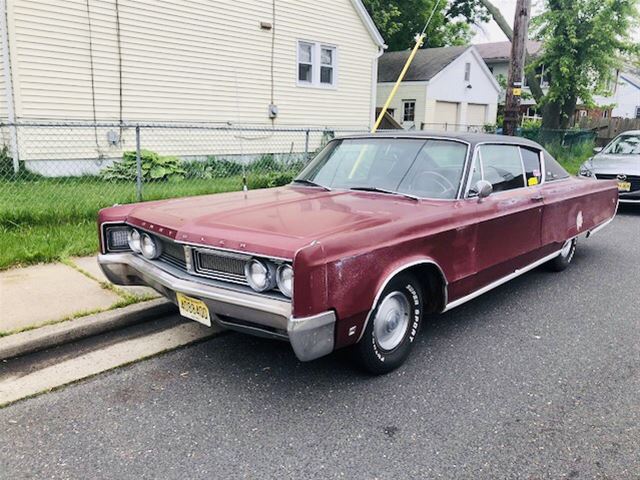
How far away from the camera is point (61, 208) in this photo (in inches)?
275

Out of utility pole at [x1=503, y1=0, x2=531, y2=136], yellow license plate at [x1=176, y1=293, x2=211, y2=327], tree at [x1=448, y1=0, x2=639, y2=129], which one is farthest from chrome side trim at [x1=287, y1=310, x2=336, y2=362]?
tree at [x1=448, y1=0, x2=639, y2=129]

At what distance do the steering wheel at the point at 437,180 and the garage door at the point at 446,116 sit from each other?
22.1 m

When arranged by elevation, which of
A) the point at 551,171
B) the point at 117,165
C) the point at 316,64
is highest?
the point at 316,64

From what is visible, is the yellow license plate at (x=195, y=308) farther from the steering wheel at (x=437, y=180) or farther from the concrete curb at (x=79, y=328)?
the steering wheel at (x=437, y=180)

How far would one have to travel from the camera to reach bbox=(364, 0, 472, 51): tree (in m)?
27.8

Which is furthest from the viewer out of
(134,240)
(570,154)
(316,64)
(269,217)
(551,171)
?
(570,154)

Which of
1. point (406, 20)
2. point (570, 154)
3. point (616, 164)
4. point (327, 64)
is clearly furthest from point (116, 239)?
point (406, 20)

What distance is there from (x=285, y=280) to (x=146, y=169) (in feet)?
29.9

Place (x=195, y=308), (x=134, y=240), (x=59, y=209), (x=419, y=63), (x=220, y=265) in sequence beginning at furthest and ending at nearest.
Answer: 1. (x=419, y=63)
2. (x=59, y=209)
3. (x=134, y=240)
4. (x=195, y=308)
5. (x=220, y=265)

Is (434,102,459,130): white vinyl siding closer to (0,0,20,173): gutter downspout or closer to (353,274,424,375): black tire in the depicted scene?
(0,0,20,173): gutter downspout

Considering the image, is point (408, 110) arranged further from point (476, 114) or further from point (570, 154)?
point (570, 154)

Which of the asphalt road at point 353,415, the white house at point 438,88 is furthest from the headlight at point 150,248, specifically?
the white house at point 438,88

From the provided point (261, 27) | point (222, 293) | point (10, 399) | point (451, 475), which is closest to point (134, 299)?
point (10, 399)

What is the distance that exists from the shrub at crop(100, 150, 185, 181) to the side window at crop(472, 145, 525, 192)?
778cm
